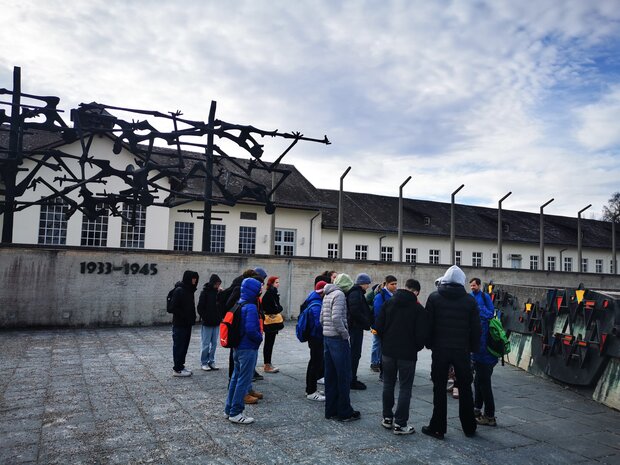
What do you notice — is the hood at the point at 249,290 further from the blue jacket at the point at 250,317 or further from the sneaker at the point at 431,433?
the sneaker at the point at 431,433

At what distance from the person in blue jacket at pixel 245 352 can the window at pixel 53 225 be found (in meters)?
20.1

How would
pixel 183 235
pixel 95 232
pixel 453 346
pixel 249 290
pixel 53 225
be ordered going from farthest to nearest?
1. pixel 183 235
2. pixel 95 232
3. pixel 53 225
4. pixel 249 290
5. pixel 453 346

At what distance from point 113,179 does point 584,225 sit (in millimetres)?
41800

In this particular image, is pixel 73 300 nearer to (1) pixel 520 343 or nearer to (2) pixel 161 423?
(2) pixel 161 423

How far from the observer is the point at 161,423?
545cm

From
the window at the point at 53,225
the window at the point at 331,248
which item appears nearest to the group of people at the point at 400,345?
the window at the point at 53,225

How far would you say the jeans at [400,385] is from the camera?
212 inches

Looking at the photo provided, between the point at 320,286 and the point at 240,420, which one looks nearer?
the point at 240,420

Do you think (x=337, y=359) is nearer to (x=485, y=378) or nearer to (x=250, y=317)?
(x=250, y=317)

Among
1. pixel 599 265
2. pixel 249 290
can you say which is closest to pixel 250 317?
pixel 249 290

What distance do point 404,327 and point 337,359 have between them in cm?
99

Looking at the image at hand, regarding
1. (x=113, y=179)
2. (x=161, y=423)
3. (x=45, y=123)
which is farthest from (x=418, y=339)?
(x=113, y=179)

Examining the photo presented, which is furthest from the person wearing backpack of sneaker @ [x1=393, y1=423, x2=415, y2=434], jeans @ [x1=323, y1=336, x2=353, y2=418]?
jeans @ [x1=323, y1=336, x2=353, y2=418]

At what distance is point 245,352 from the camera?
562 centimetres
